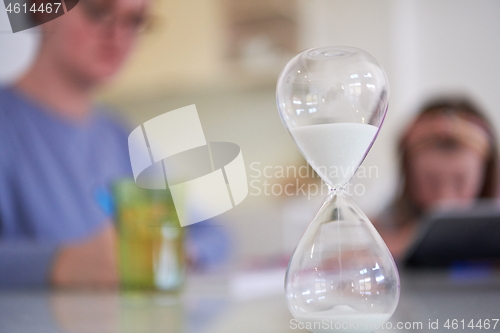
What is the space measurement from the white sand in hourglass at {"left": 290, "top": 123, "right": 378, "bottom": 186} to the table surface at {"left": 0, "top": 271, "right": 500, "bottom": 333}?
25 cm

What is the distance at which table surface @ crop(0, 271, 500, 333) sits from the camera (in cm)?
75

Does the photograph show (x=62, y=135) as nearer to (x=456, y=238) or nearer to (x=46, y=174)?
(x=46, y=174)

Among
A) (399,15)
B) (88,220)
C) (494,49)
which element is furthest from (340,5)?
(88,220)

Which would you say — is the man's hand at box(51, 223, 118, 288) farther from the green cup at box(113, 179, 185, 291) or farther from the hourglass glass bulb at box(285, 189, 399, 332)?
the hourglass glass bulb at box(285, 189, 399, 332)

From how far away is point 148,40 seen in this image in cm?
324

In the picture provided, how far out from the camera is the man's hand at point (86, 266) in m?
1.40

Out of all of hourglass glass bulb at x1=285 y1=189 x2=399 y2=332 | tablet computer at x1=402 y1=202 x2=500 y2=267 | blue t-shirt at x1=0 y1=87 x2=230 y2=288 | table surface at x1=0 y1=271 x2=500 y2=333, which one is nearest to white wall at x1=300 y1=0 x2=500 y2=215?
blue t-shirt at x1=0 y1=87 x2=230 y2=288

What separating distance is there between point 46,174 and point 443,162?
186cm

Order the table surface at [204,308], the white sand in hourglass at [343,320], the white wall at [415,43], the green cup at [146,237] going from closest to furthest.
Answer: the white sand in hourglass at [343,320]
the table surface at [204,308]
the green cup at [146,237]
the white wall at [415,43]

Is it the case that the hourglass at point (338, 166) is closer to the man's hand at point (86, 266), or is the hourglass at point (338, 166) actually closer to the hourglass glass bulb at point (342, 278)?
the hourglass glass bulb at point (342, 278)

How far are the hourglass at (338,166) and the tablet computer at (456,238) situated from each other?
728 millimetres

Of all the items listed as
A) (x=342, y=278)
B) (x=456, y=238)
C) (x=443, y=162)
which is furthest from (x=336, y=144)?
(x=443, y=162)

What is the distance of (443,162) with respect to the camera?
7.54 feet

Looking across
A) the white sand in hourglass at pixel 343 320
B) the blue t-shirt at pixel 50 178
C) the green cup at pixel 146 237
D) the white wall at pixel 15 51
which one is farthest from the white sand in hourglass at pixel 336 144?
the white wall at pixel 15 51
